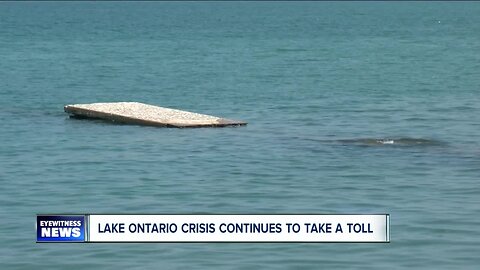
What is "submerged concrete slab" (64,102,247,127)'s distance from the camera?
44125mm

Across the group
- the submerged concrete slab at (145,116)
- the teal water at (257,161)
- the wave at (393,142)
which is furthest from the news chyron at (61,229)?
the submerged concrete slab at (145,116)

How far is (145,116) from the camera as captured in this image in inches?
1783

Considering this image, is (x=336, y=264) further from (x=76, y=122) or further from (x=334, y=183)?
(x=76, y=122)

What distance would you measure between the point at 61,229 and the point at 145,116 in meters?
22.2

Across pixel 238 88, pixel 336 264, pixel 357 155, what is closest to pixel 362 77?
→ pixel 238 88

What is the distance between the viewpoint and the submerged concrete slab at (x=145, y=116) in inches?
1737

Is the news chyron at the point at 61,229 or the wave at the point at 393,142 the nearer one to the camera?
the news chyron at the point at 61,229

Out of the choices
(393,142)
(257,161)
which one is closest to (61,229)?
(257,161)

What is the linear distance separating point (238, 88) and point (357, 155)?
1176 inches

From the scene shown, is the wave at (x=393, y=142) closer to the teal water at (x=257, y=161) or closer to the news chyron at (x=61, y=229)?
the teal water at (x=257, y=161)

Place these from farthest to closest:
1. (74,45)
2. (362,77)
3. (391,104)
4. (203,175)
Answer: (74,45) < (362,77) < (391,104) < (203,175)

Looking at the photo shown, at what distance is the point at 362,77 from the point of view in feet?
250

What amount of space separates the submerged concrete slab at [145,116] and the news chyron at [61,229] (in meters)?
19.2

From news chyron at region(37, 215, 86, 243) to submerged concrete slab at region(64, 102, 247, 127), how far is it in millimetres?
19151
